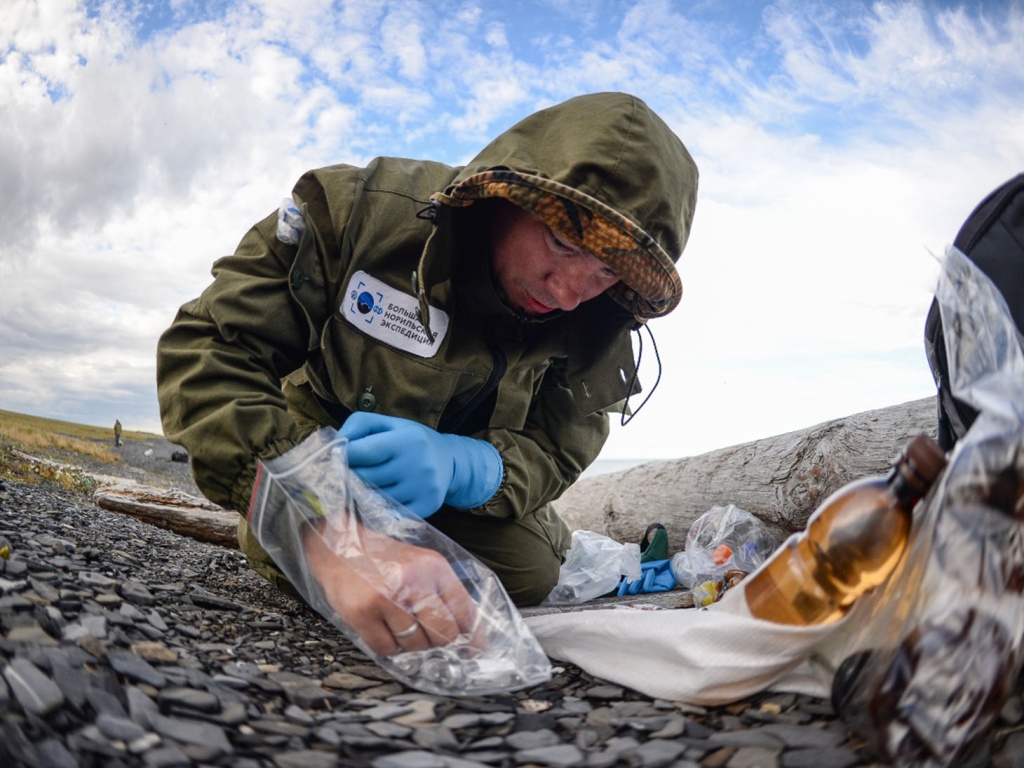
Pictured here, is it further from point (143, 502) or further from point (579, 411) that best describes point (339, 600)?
point (143, 502)

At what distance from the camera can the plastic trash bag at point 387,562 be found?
1.78 meters

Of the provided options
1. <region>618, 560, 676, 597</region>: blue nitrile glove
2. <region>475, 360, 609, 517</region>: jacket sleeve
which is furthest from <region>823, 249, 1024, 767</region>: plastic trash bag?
<region>618, 560, 676, 597</region>: blue nitrile glove

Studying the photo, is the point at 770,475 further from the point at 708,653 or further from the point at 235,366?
the point at 235,366

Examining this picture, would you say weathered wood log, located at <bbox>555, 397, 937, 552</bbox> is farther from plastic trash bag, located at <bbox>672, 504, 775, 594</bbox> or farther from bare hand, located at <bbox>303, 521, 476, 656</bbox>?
bare hand, located at <bbox>303, 521, 476, 656</bbox>

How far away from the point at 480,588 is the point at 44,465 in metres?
6.78

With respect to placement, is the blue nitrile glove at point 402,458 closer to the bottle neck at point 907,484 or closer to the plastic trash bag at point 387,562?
the plastic trash bag at point 387,562

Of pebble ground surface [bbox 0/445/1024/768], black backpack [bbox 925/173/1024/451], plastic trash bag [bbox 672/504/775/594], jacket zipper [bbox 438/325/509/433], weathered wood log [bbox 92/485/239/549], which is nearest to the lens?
pebble ground surface [bbox 0/445/1024/768]

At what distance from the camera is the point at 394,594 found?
5.96 feet

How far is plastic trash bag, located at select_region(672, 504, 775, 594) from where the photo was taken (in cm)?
398

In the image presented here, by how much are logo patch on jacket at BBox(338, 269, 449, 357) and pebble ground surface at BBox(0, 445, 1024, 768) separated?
1.14m

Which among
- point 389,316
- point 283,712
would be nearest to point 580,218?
point 389,316

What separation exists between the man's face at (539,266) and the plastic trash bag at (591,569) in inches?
66.9

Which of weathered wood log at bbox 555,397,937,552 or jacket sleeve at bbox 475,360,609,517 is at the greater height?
jacket sleeve at bbox 475,360,609,517

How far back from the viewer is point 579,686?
1809mm
